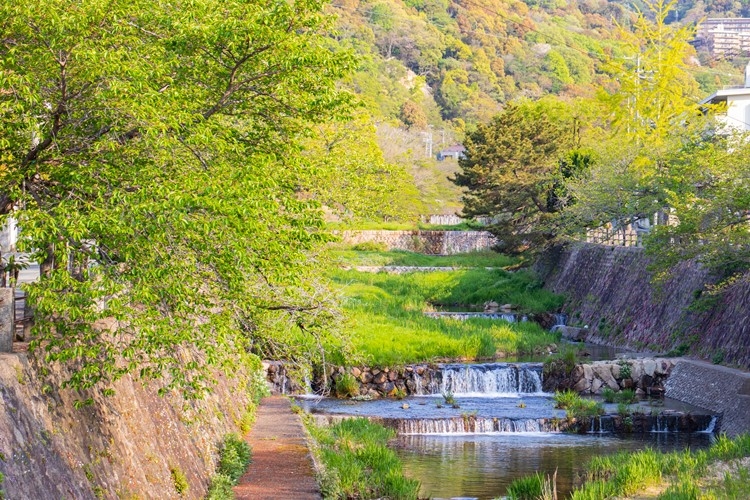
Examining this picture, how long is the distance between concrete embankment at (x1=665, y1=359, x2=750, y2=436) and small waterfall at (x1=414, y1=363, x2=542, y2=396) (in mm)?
3829

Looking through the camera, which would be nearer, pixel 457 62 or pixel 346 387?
pixel 346 387

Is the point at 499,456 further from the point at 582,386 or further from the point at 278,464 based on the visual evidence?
the point at 582,386

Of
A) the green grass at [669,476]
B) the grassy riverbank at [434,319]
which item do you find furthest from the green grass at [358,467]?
the green grass at [669,476]

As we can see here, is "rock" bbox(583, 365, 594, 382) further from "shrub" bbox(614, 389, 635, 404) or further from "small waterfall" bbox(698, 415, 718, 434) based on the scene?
"small waterfall" bbox(698, 415, 718, 434)

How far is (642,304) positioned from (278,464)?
22.3 metres

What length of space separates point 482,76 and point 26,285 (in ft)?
521

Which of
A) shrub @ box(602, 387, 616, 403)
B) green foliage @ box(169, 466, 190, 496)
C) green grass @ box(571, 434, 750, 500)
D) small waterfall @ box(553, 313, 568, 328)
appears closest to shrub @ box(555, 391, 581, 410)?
shrub @ box(602, 387, 616, 403)

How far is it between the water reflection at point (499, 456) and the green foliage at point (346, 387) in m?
4.97

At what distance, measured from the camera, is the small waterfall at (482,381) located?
1131 inches

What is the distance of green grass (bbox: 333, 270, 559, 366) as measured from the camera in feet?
100

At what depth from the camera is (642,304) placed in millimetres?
35125

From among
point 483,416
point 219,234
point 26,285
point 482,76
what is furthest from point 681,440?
point 482,76

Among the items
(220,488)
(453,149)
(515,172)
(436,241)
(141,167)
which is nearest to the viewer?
(141,167)

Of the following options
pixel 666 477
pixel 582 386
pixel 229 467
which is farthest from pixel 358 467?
pixel 582 386
